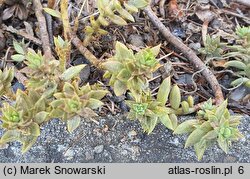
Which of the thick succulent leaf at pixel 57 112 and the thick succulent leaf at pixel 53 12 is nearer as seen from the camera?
the thick succulent leaf at pixel 57 112

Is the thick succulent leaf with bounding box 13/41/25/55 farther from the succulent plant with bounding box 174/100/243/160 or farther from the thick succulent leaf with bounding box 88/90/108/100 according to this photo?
the succulent plant with bounding box 174/100/243/160

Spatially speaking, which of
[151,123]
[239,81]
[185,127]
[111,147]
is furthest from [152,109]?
[239,81]

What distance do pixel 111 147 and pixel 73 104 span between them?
32 centimetres

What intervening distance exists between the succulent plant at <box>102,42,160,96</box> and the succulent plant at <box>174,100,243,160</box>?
24 centimetres

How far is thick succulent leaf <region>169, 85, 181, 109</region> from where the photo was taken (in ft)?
6.11

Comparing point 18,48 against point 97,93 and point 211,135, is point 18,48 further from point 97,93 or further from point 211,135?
point 211,135

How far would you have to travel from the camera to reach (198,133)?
1.79m

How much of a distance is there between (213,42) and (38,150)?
850 mm

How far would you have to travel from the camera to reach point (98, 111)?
2.02 metres

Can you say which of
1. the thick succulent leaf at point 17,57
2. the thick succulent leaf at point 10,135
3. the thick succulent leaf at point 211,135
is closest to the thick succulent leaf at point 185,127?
the thick succulent leaf at point 211,135

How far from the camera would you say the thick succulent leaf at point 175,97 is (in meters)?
1.86

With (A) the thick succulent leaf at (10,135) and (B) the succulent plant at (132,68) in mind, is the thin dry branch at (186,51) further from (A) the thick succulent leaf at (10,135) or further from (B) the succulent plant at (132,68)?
(A) the thick succulent leaf at (10,135)

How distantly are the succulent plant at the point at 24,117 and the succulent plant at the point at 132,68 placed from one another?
10.6 inches

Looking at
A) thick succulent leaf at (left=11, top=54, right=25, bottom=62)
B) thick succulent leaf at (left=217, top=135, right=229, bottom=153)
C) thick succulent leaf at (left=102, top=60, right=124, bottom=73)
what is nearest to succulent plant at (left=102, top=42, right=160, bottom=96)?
thick succulent leaf at (left=102, top=60, right=124, bottom=73)
